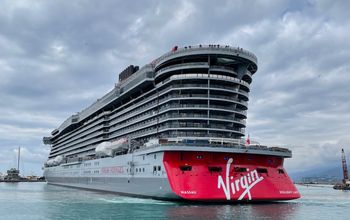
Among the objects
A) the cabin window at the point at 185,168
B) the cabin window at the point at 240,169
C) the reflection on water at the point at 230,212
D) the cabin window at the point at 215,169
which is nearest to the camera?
the reflection on water at the point at 230,212

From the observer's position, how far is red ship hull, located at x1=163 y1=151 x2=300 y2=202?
36969 mm

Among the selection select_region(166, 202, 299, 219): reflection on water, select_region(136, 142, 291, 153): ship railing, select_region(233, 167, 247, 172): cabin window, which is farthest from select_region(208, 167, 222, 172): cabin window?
select_region(166, 202, 299, 219): reflection on water

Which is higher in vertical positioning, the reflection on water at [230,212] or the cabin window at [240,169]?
the cabin window at [240,169]

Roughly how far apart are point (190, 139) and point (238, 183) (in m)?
7.19

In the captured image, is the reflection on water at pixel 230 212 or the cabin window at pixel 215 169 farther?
the cabin window at pixel 215 169

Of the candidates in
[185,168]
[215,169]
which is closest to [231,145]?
[215,169]

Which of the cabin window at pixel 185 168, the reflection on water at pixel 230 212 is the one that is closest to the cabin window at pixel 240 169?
the reflection on water at pixel 230 212

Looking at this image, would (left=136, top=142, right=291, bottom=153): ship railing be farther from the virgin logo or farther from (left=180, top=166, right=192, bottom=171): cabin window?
(left=180, top=166, right=192, bottom=171): cabin window

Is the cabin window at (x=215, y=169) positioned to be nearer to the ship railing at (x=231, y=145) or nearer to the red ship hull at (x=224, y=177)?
the red ship hull at (x=224, y=177)

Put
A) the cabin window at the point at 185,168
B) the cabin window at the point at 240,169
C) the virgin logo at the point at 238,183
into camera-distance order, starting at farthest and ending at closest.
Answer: the cabin window at the point at 240,169, the cabin window at the point at 185,168, the virgin logo at the point at 238,183

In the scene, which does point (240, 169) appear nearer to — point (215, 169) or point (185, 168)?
point (215, 169)

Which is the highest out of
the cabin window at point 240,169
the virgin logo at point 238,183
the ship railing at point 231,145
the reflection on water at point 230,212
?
the ship railing at point 231,145

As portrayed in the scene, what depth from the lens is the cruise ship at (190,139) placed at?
3825 cm

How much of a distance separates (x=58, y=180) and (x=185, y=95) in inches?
2461
